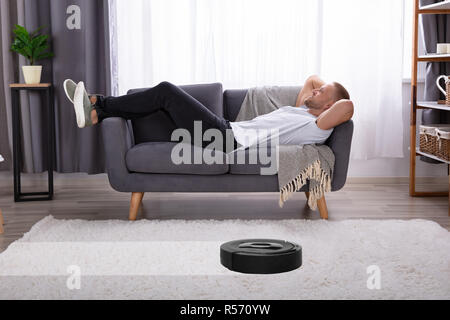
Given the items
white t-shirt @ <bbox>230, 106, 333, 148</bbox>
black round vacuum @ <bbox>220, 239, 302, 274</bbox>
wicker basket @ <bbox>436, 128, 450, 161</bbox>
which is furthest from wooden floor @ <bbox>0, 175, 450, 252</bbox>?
black round vacuum @ <bbox>220, 239, 302, 274</bbox>

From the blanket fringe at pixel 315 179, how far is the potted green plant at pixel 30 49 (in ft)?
6.22

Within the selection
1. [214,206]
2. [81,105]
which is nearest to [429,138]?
[214,206]

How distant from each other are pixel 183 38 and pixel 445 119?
199 centimetres

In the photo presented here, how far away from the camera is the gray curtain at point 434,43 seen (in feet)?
13.5

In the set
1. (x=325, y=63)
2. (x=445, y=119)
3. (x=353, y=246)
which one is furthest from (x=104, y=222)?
(x=445, y=119)

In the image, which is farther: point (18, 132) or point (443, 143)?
point (18, 132)

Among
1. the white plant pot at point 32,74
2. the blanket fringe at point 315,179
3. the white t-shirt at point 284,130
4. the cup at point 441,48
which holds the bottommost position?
the blanket fringe at point 315,179

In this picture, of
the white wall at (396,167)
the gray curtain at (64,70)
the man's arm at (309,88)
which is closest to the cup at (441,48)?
the white wall at (396,167)

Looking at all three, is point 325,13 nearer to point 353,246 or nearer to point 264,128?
point 264,128

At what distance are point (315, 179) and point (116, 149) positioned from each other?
1096mm

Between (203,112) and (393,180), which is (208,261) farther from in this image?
(393,180)

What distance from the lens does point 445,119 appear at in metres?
4.19

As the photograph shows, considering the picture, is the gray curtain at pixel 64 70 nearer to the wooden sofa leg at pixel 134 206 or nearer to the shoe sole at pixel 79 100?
the shoe sole at pixel 79 100

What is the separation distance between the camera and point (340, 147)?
3164 millimetres
